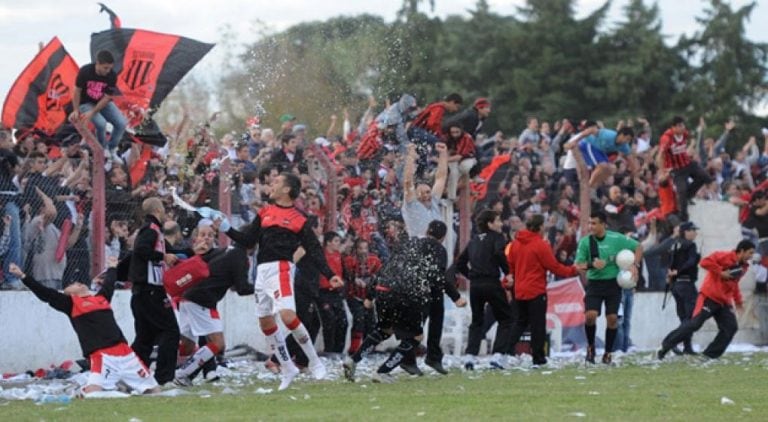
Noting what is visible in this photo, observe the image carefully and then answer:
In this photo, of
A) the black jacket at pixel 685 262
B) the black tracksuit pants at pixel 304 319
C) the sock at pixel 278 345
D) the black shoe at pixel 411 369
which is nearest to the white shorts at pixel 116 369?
the sock at pixel 278 345

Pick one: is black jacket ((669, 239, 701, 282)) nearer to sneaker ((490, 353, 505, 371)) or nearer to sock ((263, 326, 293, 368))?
sneaker ((490, 353, 505, 371))

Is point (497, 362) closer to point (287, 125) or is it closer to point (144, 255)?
point (144, 255)

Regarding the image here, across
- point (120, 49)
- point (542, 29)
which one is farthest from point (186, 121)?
point (542, 29)

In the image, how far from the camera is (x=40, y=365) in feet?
67.3

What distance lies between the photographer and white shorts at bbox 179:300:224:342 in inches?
733

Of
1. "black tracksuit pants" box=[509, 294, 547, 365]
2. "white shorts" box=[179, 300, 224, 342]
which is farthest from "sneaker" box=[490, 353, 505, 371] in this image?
"white shorts" box=[179, 300, 224, 342]

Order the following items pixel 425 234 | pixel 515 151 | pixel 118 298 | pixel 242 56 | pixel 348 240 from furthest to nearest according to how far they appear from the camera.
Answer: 1. pixel 242 56
2. pixel 515 151
3. pixel 348 240
4. pixel 118 298
5. pixel 425 234

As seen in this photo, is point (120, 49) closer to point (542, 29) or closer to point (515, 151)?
point (515, 151)

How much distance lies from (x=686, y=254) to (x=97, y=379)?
1167cm

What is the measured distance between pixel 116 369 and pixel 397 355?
10.6ft

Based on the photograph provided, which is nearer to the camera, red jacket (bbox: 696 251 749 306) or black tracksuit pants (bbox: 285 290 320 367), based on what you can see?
black tracksuit pants (bbox: 285 290 320 367)

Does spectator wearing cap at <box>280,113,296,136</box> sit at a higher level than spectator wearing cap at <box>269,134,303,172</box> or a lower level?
higher

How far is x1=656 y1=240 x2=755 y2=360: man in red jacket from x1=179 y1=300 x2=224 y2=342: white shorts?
691 cm

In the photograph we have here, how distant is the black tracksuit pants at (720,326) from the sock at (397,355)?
18.4ft
